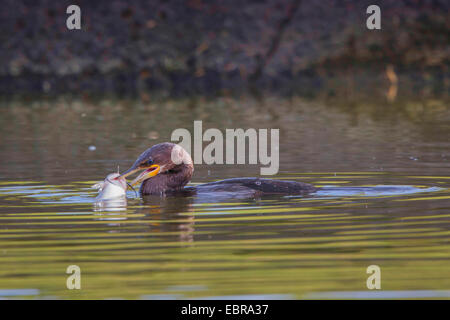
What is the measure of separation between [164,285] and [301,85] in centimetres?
3955

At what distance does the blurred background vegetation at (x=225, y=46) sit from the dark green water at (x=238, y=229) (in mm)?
25526

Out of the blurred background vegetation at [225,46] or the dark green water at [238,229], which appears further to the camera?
the blurred background vegetation at [225,46]

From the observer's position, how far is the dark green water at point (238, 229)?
8320 millimetres

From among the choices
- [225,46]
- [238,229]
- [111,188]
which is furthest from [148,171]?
[225,46]

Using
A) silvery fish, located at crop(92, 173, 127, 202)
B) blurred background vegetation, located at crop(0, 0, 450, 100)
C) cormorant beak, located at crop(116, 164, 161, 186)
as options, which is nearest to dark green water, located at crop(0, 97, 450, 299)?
silvery fish, located at crop(92, 173, 127, 202)

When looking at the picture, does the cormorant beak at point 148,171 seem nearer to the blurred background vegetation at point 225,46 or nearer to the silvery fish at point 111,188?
the silvery fish at point 111,188

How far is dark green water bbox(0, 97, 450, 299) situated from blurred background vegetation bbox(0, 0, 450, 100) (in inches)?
1005

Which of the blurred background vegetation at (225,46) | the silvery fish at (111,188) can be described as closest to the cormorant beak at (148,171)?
the silvery fish at (111,188)

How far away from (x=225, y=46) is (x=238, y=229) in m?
36.5

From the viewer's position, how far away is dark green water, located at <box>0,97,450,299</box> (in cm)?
832

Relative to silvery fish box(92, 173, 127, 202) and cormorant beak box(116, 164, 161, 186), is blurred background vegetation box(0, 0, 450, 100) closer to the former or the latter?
cormorant beak box(116, 164, 161, 186)

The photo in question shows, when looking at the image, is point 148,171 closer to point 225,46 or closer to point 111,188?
point 111,188

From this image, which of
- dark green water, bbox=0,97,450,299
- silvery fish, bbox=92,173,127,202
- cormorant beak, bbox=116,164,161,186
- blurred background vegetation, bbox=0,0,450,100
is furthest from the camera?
blurred background vegetation, bbox=0,0,450,100

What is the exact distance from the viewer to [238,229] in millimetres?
10766
